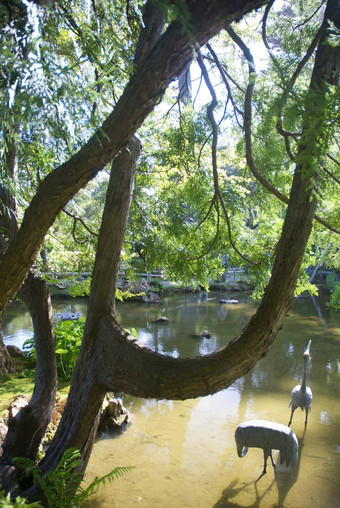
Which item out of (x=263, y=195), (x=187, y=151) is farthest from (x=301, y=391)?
(x=187, y=151)

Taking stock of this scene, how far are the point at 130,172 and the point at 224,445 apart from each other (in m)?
3.61

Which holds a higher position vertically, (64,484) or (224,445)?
(64,484)

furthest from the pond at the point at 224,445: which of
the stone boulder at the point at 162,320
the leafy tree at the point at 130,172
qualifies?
the stone boulder at the point at 162,320

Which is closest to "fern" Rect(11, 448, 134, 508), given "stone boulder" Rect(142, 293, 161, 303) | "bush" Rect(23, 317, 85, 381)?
"bush" Rect(23, 317, 85, 381)

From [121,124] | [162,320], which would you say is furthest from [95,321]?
[162,320]

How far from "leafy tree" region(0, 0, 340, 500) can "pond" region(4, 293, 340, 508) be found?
4.62ft

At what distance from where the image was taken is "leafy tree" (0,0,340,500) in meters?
1.64

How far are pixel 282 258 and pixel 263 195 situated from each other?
249 centimetres

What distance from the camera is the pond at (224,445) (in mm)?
3906

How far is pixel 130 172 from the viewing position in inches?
121

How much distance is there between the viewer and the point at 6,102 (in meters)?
1.72

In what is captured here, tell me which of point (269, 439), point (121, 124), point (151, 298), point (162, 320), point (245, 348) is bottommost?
point (269, 439)

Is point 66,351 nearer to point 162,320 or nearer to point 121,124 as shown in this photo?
point 121,124

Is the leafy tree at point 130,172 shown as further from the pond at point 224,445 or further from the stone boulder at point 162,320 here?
the stone boulder at point 162,320
